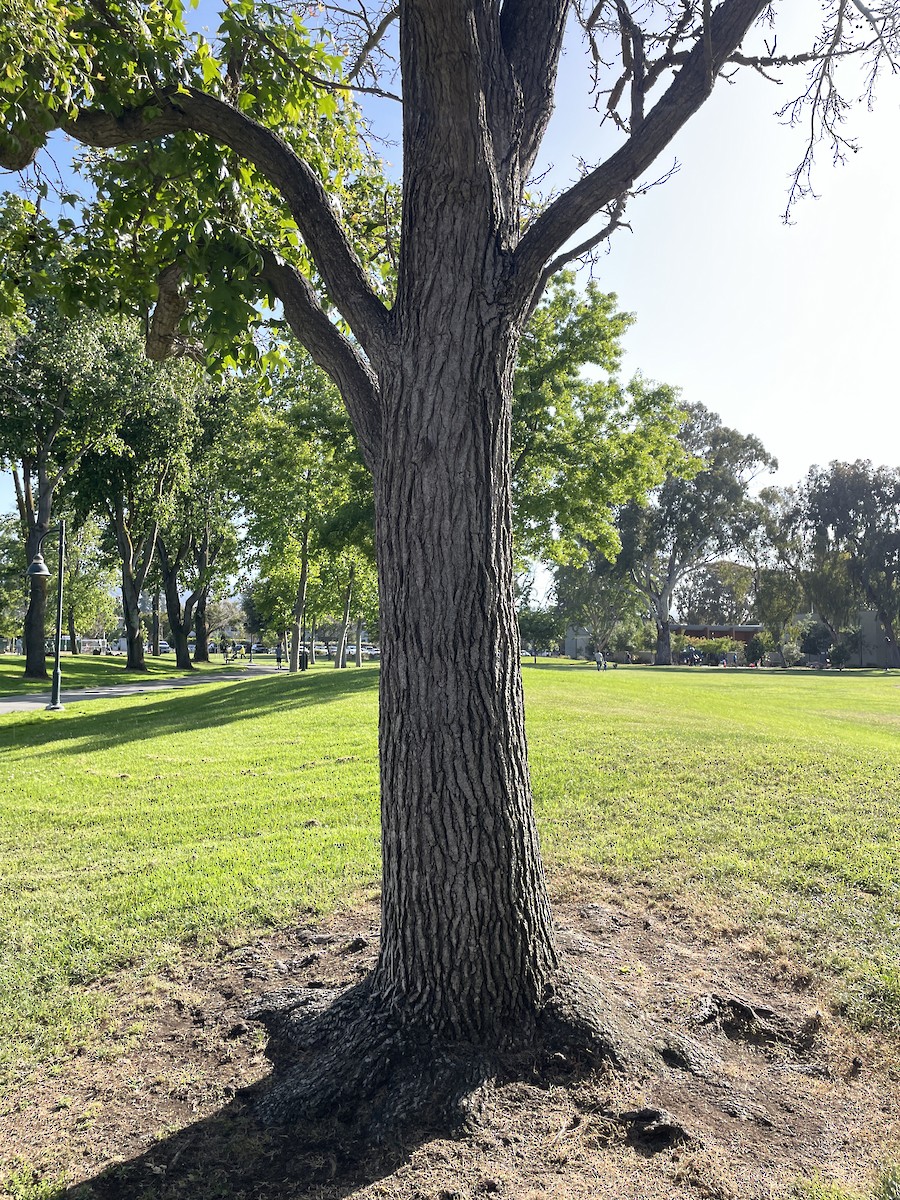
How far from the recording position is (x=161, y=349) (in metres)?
3.92

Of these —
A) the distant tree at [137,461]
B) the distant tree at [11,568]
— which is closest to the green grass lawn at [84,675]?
the distant tree at [137,461]

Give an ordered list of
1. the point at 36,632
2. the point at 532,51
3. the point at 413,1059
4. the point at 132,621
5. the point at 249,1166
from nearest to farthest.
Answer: the point at 249,1166, the point at 413,1059, the point at 532,51, the point at 36,632, the point at 132,621

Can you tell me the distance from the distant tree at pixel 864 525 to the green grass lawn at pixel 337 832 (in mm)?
42446

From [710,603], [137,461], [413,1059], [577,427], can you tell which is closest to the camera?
[413,1059]

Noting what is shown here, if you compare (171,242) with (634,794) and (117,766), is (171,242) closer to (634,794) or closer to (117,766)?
(634,794)

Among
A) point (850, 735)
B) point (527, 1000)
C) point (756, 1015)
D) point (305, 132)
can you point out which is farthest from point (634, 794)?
point (305, 132)

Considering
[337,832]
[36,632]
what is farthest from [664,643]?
[337,832]

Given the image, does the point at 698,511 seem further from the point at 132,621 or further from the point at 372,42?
the point at 372,42

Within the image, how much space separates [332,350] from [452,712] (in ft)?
5.87

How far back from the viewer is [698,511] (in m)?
48.6

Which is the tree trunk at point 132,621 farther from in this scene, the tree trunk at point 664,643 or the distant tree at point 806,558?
the distant tree at point 806,558

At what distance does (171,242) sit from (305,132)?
210 cm

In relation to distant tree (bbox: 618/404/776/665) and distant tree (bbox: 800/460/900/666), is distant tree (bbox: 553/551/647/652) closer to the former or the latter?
distant tree (bbox: 618/404/776/665)

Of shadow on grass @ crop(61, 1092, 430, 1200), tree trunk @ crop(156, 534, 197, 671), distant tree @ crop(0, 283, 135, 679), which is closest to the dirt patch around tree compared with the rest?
shadow on grass @ crop(61, 1092, 430, 1200)
